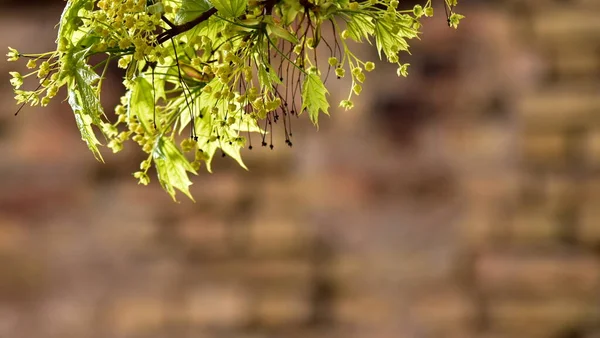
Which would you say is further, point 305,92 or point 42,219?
point 42,219

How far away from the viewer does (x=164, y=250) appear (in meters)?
2.45

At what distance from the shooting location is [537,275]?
2.37 metres

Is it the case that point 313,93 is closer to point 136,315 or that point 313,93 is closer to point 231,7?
point 231,7

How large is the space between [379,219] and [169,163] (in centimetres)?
189

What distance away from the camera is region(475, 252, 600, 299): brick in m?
2.36

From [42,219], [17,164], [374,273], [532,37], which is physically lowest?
[374,273]

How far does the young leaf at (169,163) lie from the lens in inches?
21.6

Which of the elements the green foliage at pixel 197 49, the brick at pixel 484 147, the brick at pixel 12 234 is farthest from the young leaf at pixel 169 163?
the brick at pixel 12 234

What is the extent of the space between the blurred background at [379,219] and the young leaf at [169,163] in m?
1.83

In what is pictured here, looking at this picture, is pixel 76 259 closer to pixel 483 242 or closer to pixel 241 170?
pixel 241 170

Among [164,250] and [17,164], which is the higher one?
[17,164]

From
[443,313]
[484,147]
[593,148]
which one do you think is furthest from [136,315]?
[593,148]

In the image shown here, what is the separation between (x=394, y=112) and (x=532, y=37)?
0.48 metres

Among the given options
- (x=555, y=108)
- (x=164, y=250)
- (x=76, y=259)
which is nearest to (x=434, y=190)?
(x=555, y=108)
